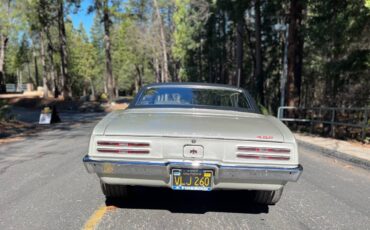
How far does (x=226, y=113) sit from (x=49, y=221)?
8.44ft

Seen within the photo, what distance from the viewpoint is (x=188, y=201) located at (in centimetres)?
540

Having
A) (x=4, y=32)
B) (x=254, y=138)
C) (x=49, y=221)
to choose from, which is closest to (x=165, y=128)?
(x=254, y=138)

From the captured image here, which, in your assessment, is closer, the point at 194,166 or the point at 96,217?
the point at 194,166

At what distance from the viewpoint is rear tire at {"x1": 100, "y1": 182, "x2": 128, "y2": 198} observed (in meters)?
4.95

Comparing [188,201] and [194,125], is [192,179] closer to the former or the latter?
[194,125]

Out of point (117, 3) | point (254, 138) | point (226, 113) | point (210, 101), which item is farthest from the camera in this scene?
point (117, 3)

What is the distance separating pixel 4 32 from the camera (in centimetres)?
3222

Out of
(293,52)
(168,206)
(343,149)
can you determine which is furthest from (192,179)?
(293,52)

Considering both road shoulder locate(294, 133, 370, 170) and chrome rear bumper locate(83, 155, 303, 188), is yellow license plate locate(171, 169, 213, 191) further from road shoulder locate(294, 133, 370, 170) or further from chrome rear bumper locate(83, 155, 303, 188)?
road shoulder locate(294, 133, 370, 170)

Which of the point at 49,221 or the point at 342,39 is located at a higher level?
the point at 342,39

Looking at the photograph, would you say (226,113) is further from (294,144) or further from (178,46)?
(178,46)

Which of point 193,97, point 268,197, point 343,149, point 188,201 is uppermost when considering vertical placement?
point 193,97

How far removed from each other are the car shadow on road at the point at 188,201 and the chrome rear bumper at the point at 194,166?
86 centimetres

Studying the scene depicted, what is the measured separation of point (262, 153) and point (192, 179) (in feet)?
2.62
